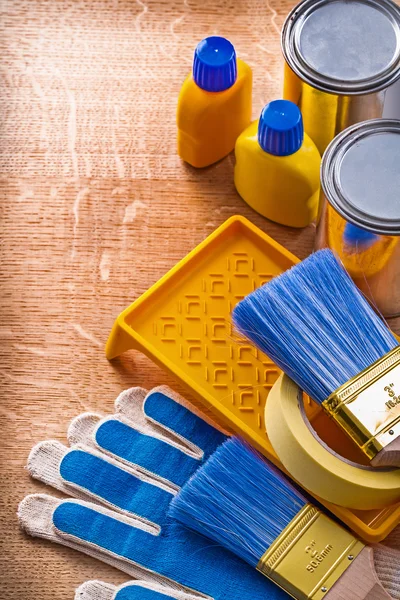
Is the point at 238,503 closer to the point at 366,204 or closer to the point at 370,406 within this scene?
the point at 370,406

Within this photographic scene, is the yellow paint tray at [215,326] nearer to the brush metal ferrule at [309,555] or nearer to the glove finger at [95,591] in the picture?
the brush metal ferrule at [309,555]

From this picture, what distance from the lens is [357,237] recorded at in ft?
3.25

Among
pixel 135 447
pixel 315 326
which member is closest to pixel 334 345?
pixel 315 326

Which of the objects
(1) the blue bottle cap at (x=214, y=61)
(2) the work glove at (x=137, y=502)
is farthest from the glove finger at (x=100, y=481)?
(1) the blue bottle cap at (x=214, y=61)

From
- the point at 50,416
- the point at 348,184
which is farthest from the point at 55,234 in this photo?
the point at 348,184

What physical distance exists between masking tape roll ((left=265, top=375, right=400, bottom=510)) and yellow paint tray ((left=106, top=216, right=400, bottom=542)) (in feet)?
0.21

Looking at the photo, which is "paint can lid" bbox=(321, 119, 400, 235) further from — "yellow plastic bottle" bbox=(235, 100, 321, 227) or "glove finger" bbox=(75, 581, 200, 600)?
"glove finger" bbox=(75, 581, 200, 600)

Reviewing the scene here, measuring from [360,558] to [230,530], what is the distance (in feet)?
0.41

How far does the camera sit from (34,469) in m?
1.01

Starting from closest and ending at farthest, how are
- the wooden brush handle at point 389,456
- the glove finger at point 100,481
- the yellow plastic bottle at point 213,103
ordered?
1. the wooden brush handle at point 389,456
2. the glove finger at point 100,481
3. the yellow plastic bottle at point 213,103

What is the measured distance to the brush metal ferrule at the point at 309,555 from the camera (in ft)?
2.98

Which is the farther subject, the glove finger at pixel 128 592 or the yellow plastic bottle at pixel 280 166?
the yellow plastic bottle at pixel 280 166

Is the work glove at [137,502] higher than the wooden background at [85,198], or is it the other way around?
the wooden background at [85,198]

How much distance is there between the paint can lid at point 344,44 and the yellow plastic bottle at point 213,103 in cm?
7
